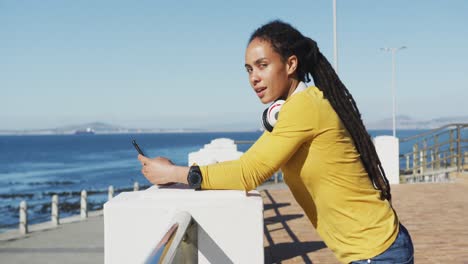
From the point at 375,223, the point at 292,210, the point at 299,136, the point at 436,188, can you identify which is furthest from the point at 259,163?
the point at 436,188

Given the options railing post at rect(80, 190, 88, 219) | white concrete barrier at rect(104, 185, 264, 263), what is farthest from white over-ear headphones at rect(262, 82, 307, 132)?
railing post at rect(80, 190, 88, 219)

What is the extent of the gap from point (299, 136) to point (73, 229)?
644 inches

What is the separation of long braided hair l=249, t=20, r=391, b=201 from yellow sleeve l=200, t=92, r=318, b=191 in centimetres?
16

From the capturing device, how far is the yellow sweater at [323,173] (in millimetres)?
1780

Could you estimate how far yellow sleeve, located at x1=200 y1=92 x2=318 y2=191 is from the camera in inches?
69.5

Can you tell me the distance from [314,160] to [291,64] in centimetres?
37

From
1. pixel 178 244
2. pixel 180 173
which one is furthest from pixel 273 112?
pixel 178 244

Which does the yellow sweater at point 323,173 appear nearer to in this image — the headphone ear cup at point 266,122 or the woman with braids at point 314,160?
the woman with braids at point 314,160

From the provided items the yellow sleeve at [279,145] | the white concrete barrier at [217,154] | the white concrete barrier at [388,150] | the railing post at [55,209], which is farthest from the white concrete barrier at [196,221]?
the railing post at [55,209]

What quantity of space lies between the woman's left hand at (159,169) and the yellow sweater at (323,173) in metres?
0.14

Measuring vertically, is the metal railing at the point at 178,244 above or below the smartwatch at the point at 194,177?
below

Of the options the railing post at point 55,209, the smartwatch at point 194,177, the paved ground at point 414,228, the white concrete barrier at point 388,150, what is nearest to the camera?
the smartwatch at point 194,177

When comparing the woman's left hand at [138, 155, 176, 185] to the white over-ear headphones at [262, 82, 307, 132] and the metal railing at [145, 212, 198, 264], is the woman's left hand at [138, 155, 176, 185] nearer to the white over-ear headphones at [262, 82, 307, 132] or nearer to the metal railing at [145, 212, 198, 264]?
the metal railing at [145, 212, 198, 264]

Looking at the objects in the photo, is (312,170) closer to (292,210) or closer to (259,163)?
(259,163)
